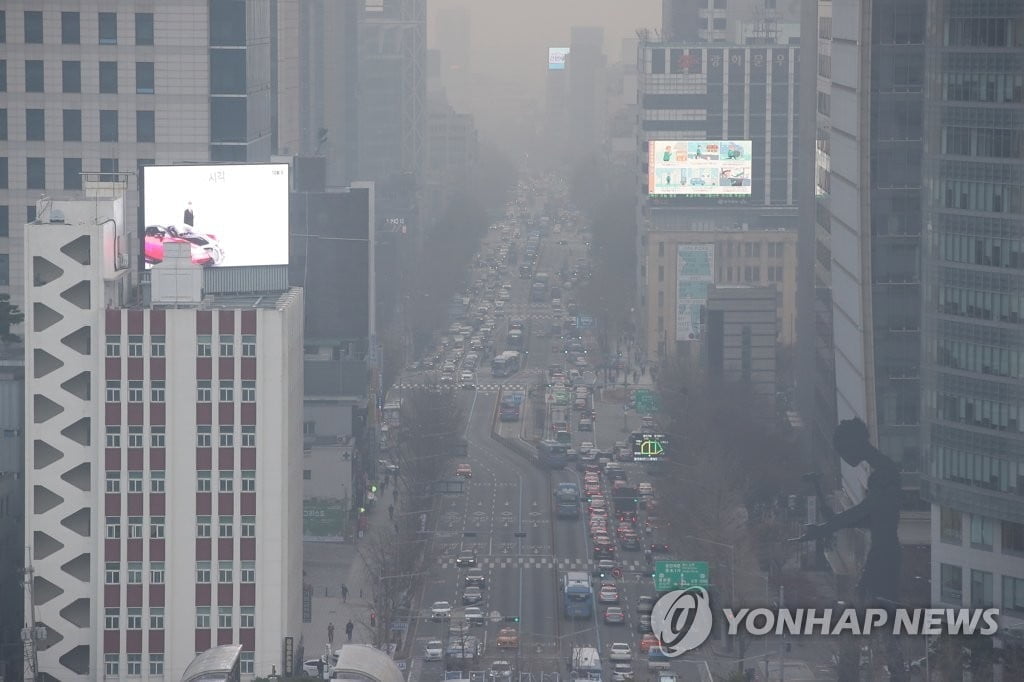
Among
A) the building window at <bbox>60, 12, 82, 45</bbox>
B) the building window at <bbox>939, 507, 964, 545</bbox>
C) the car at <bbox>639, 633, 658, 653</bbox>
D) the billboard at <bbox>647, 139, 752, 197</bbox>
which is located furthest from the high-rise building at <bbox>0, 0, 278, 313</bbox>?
the billboard at <bbox>647, 139, 752, 197</bbox>

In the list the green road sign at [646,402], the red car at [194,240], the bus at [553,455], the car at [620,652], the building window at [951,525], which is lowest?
the car at [620,652]

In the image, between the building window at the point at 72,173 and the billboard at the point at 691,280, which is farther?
the billboard at the point at 691,280

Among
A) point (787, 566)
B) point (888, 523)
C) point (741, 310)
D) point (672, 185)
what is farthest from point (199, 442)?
point (672, 185)

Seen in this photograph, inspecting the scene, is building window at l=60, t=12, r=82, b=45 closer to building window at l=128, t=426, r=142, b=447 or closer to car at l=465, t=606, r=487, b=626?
car at l=465, t=606, r=487, b=626

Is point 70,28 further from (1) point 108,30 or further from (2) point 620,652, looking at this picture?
(2) point 620,652

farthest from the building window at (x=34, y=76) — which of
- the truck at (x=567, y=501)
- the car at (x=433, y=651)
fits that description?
the truck at (x=567, y=501)

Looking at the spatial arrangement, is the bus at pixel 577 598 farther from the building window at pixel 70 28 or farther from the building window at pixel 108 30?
the building window at pixel 70 28

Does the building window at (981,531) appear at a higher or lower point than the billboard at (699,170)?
lower
